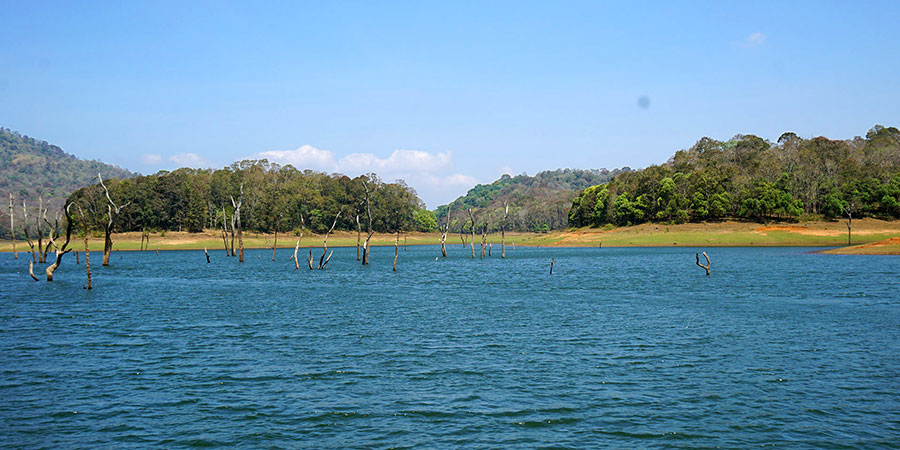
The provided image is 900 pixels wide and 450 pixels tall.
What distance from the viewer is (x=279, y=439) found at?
13.8 meters

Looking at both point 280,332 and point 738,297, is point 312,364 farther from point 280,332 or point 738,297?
point 738,297

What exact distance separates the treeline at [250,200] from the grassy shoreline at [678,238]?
4853 mm

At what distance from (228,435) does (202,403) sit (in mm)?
2884

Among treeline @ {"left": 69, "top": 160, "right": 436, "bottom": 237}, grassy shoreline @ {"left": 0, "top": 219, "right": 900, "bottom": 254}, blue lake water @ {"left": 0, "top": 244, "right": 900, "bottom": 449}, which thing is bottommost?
blue lake water @ {"left": 0, "top": 244, "right": 900, "bottom": 449}

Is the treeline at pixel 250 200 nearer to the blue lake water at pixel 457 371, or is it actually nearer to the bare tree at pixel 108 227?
the bare tree at pixel 108 227

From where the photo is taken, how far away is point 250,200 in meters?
153

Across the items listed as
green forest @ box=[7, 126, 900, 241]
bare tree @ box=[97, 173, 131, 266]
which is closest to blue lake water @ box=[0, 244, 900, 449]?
bare tree @ box=[97, 173, 131, 266]

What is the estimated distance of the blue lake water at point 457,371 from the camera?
14.2 metres

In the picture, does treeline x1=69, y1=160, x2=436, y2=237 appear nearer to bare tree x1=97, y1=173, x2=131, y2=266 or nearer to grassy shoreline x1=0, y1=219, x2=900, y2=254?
grassy shoreline x1=0, y1=219, x2=900, y2=254

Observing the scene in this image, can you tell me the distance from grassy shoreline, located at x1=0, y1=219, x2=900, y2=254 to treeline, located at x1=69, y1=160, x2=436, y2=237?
4.85 meters

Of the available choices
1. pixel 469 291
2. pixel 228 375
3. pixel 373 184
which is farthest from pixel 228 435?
pixel 373 184

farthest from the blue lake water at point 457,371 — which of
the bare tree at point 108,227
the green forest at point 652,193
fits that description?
the green forest at point 652,193

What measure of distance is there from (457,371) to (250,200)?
142775mm

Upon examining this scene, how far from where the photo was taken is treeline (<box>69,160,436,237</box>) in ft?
463
